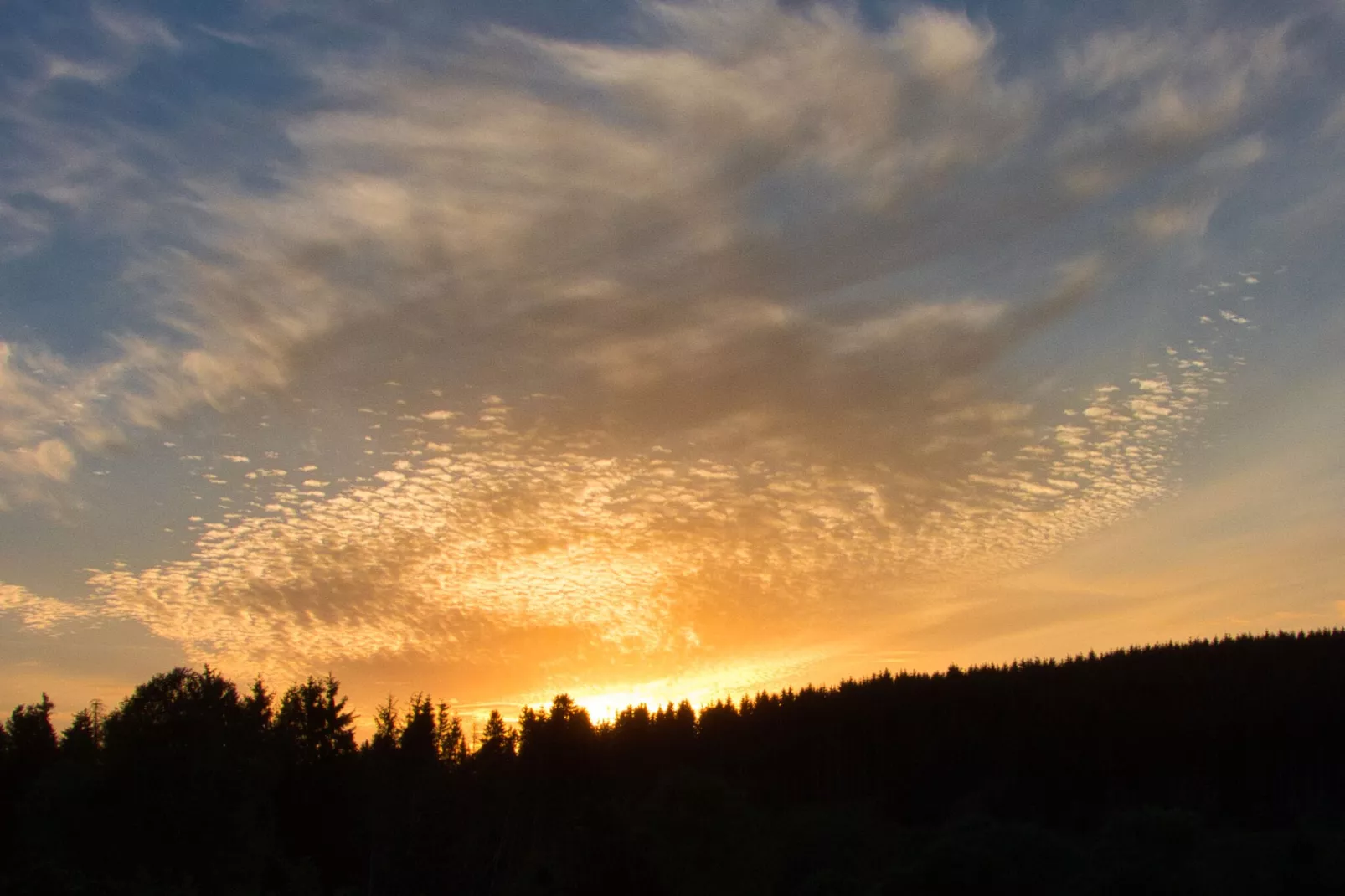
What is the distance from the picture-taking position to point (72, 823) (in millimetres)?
59844

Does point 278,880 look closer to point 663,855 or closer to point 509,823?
point 663,855

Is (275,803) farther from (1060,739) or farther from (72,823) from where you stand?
(1060,739)

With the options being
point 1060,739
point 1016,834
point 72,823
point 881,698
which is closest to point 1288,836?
point 1016,834

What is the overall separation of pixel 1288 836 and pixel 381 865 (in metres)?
69.0

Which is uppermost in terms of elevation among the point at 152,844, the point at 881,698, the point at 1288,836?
the point at 881,698

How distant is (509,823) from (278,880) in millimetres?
54217

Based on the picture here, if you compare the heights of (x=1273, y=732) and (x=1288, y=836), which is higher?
(x=1273, y=732)

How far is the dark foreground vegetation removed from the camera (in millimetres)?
60750

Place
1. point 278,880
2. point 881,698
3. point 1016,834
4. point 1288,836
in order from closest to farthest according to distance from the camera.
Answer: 1. point 278,880
2. point 1016,834
3. point 1288,836
4. point 881,698

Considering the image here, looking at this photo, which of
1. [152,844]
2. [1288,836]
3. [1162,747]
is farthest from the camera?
[1162,747]

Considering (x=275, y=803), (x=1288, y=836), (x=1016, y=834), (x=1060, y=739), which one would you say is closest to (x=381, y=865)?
(x=275, y=803)

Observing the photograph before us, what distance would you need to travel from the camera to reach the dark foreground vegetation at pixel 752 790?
60750 mm

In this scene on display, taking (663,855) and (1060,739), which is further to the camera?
(1060,739)

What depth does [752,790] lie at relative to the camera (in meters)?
139
